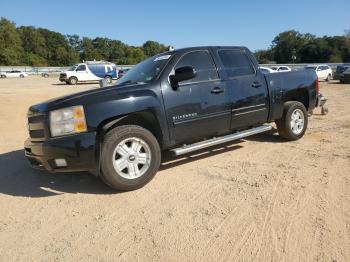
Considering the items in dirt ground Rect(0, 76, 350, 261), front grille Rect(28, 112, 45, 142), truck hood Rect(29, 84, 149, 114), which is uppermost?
truck hood Rect(29, 84, 149, 114)

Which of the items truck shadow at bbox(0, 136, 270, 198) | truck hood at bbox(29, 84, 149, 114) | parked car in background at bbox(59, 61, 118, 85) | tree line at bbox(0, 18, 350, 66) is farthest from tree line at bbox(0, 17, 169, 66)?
truck hood at bbox(29, 84, 149, 114)

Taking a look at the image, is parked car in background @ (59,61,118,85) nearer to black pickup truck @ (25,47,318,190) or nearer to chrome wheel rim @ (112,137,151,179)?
black pickup truck @ (25,47,318,190)

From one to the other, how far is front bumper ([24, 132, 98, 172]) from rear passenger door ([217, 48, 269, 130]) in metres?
2.43

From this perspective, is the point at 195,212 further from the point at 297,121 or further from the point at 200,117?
the point at 297,121

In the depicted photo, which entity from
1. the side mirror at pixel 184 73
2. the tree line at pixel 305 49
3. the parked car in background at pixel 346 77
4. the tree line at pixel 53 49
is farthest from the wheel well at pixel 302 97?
the tree line at pixel 53 49

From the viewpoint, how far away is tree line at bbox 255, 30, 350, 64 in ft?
286

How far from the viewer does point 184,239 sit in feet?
10.9

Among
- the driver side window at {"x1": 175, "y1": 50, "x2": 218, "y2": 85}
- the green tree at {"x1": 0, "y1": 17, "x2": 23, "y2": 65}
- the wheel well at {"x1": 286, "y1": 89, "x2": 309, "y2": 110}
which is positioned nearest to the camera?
the driver side window at {"x1": 175, "y1": 50, "x2": 218, "y2": 85}

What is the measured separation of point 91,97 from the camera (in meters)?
4.42

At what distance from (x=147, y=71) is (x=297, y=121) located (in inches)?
129

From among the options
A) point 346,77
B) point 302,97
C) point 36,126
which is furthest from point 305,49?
point 36,126

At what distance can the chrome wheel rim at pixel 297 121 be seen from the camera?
680 centimetres

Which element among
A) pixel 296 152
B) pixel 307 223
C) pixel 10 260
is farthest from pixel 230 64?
pixel 10 260

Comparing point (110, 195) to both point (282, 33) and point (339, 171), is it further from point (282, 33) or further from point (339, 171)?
point (282, 33)
